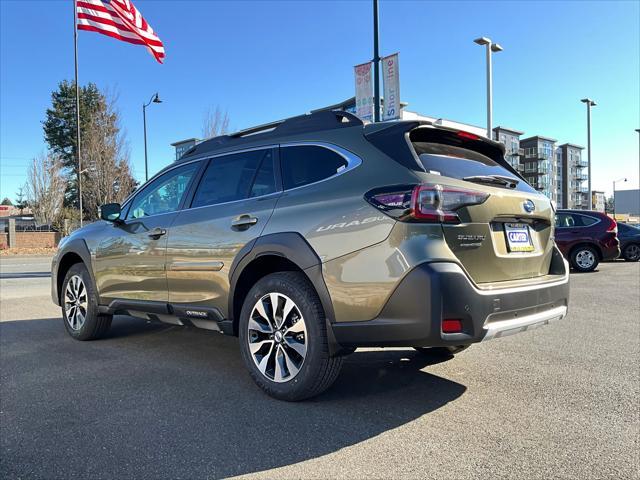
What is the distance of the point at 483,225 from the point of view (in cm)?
306

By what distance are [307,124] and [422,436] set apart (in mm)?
2308

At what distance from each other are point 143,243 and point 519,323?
335cm

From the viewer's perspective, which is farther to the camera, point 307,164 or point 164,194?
point 164,194

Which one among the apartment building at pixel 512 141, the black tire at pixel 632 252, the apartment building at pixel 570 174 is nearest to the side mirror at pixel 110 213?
the black tire at pixel 632 252

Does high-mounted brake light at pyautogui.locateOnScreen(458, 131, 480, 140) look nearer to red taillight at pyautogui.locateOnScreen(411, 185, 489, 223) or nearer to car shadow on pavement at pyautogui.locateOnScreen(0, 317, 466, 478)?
red taillight at pyautogui.locateOnScreen(411, 185, 489, 223)

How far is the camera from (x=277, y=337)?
135 inches

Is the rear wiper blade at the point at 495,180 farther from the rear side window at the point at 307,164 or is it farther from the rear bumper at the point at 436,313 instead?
the rear side window at the point at 307,164

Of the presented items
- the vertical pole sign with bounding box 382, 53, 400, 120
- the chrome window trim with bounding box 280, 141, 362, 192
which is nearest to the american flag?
the vertical pole sign with bounding box 382, 53, 400, 120

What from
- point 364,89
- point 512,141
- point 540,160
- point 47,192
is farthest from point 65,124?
point 540,160

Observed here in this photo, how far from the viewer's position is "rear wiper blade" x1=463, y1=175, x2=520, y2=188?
3209 mm

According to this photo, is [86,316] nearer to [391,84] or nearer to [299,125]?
[299,125]

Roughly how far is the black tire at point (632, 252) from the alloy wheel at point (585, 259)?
16.7 feet

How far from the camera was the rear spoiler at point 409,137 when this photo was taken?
3081 mm

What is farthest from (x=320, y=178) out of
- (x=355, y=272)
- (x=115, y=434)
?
(x=115, y=434)
